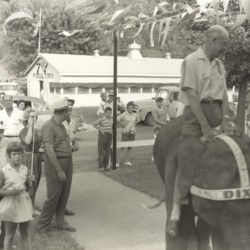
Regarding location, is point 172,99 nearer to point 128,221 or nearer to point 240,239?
point 128,221

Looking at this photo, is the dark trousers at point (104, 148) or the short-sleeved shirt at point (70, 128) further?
the dark trousers at point (104, 148)

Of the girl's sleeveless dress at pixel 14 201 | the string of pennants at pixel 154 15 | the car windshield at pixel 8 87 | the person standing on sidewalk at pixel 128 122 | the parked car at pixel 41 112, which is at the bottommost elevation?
the car windshield at pixel 8 87

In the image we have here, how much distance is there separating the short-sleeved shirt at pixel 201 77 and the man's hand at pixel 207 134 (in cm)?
25

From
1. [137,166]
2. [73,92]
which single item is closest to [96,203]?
[137,166]

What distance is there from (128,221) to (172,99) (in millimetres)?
16253

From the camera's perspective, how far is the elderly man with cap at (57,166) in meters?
6.34

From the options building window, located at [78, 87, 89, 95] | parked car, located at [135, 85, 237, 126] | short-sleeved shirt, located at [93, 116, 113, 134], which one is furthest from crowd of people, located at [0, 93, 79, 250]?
building window, located at [78, 87, 89, 95]

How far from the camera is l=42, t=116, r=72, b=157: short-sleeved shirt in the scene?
6.35 m

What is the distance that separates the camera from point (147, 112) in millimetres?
23438

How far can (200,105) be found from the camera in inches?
138

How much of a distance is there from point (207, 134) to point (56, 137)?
3380 mm

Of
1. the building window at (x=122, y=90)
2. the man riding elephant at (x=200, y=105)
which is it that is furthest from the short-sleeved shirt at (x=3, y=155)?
the building window at (x=122, y=90)

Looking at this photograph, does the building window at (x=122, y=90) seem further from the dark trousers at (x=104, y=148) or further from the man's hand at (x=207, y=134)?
the man's hand at (x=207, y=134)

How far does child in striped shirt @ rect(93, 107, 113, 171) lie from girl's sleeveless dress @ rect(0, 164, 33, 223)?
612cm
